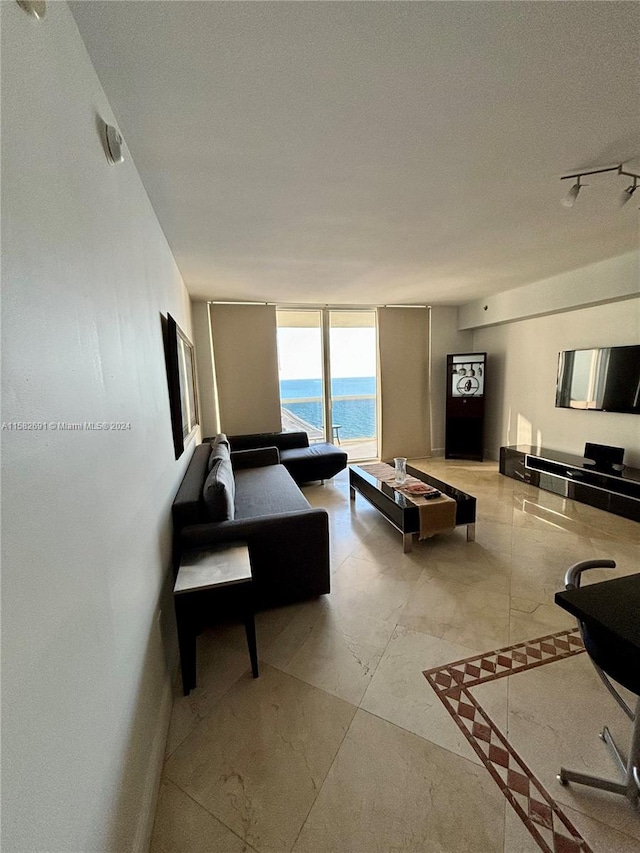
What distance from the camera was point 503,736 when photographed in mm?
1361

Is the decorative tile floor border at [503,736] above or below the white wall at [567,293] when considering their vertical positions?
below

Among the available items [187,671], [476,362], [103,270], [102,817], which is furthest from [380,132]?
[476,362]

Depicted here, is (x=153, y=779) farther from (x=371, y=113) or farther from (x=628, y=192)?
(x=628, y=192)

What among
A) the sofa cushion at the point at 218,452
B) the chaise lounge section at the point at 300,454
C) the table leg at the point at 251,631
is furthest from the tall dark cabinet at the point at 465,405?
the table leg at the point at 251,631

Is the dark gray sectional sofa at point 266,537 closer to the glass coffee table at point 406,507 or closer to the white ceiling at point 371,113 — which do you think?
the glass coffee table at point 406,507

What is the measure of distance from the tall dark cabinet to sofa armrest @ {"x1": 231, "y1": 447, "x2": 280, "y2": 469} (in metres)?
3.05

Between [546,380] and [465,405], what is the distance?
45.2 inches

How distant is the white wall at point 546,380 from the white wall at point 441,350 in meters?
0.30

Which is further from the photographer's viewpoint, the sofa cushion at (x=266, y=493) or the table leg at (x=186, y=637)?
the sofa cushion at (x=266, y=493)

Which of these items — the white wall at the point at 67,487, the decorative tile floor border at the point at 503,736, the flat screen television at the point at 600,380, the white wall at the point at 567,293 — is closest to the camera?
the white wall at the point at 67,487

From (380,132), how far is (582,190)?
4.59 feet

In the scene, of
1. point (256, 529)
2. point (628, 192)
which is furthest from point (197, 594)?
point (628, 192)

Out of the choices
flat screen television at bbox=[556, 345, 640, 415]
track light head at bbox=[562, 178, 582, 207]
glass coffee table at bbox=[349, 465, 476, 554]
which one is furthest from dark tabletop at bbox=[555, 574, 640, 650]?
flat screen television at bbox=[556, 345, 640, 415]

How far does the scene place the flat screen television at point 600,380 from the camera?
3367 millimetres
